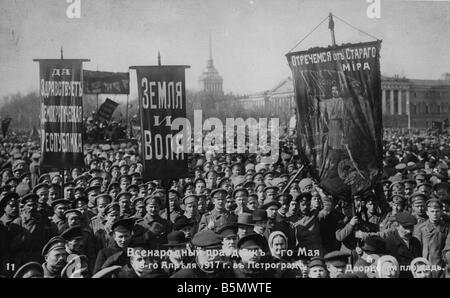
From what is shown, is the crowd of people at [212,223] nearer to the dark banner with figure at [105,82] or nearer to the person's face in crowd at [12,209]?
the person's face in crowd at [12,209]

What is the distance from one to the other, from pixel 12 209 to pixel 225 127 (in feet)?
7.35

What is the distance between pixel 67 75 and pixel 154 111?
37.7 inches

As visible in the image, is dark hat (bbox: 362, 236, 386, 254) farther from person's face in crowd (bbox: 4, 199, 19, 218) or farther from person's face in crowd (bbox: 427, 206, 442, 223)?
person's face in crowd (bbox: 4, 199, 19, 218)

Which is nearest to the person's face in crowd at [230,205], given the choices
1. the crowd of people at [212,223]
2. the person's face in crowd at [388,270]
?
the crowd of people at [212,223]

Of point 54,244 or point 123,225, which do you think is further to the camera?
point 123,225

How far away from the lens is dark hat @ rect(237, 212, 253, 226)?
18.2 feet

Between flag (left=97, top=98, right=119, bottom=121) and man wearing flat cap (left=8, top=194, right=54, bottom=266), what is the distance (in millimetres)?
1182

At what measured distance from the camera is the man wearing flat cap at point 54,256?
16.3 feet

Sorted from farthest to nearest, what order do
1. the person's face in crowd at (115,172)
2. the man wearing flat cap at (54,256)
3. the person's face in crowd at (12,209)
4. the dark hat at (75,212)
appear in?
the person's face in crowd at (115,172)
the person's face in crowd at (12,209)
the dark hat at (75,212)
the man wearing flat cap at (54,256)

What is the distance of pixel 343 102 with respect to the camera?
19.7 ft

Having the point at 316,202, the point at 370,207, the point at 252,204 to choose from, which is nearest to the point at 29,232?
the point at 252,204

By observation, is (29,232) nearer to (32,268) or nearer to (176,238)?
(32,268)

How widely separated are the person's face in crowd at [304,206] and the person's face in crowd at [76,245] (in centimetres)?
210

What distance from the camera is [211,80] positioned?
20.1 ft
